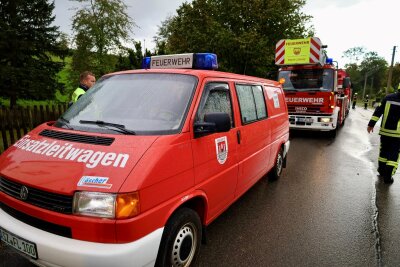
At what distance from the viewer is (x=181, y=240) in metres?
2.55

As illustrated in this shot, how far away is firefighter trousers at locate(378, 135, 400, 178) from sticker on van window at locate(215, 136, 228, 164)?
167 inches

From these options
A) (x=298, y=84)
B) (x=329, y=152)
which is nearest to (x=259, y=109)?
(x=329, y=152)

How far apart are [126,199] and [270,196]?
137 inches

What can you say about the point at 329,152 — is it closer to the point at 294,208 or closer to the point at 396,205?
the point at 396,205

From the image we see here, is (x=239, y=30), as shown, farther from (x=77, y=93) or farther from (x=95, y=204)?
(x=95, y=204)

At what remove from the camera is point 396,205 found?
459 cm

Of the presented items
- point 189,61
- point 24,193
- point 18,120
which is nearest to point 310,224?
point 189,61

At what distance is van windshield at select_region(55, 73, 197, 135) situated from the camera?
2.60 m

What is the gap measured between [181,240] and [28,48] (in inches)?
674

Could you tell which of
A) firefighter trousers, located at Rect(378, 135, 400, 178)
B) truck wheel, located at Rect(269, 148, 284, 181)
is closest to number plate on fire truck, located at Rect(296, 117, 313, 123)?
firefighter trousers, located at Rect(378, 135, 400, 178)

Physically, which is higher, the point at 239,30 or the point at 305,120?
the point at 239,30

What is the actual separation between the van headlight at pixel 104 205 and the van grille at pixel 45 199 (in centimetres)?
8

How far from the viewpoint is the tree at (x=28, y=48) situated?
15047 millimetres

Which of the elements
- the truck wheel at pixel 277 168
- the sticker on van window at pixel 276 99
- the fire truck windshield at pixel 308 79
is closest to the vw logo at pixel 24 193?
the sticker on van window at pixel 276 99
